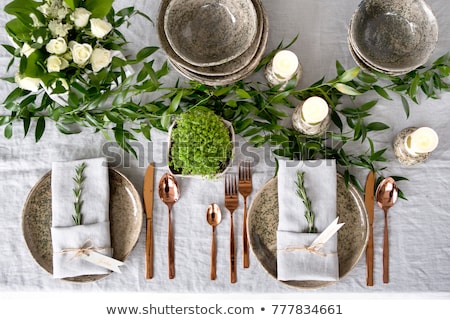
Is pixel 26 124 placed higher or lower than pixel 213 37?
lower

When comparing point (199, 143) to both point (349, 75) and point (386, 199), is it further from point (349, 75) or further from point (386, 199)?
point (386, 199)

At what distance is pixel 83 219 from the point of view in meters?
0.91

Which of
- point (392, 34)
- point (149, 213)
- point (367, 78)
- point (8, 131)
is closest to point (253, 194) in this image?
point (149, 213)

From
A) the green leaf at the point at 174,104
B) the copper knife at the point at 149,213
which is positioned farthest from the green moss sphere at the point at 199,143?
the copper knife at the point at 149,213

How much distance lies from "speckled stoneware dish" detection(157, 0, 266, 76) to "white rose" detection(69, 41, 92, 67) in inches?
6.0

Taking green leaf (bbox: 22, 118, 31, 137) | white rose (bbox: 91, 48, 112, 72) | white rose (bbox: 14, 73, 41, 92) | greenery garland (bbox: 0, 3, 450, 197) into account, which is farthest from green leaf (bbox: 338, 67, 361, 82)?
green leaf (bbox: 22, 118, 31, 137)

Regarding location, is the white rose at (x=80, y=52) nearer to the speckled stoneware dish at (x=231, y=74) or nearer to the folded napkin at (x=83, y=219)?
the speckled stoneware dish at (x=231, y=74)

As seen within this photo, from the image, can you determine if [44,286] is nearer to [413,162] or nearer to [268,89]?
[268,89]

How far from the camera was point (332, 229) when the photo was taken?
2.89 feet

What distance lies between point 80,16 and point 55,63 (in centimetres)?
9

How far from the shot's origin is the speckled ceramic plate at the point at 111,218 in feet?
3.00

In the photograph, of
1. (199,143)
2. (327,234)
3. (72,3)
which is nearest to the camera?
(72,3)

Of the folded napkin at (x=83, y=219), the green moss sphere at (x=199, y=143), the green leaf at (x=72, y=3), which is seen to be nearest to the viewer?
the green leaf at (x=72, y=3)

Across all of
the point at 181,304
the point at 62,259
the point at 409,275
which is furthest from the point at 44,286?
the point at 409,275
